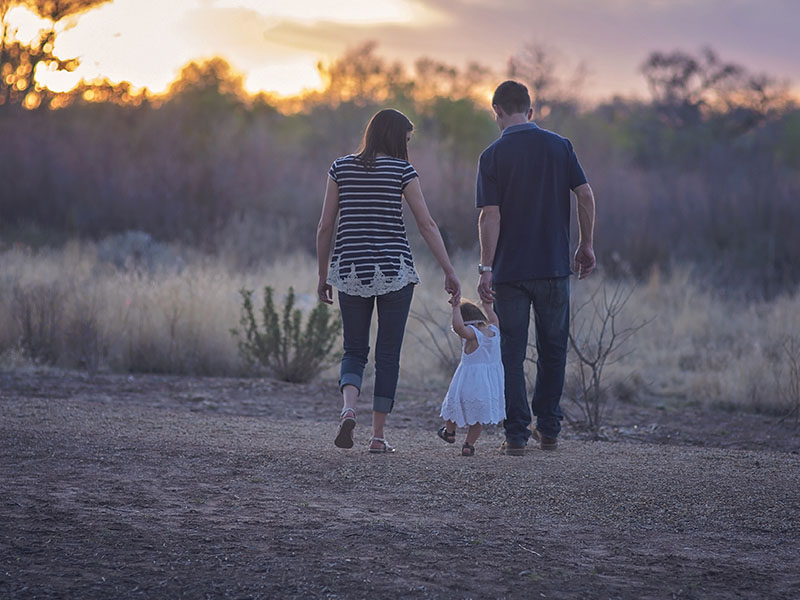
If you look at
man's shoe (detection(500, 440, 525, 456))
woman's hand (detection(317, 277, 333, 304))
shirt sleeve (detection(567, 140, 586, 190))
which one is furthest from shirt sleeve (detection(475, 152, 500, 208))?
man's shoe (detection(500, 440, 525, 456))

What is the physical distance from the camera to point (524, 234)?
18.7ft

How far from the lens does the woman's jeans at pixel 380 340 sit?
5574mm

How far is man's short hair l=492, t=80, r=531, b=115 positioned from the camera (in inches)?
227

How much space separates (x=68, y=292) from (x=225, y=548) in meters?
8.00

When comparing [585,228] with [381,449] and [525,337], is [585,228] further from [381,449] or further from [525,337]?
[381,449]

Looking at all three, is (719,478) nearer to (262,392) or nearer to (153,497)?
(153,497)

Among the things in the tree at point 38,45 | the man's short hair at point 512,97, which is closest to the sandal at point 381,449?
the man's short hair at point 512,97

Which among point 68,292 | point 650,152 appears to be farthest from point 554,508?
point 650,152

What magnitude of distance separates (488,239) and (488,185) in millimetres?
298

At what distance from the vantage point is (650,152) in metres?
32.7

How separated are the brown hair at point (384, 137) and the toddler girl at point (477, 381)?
0.91 m

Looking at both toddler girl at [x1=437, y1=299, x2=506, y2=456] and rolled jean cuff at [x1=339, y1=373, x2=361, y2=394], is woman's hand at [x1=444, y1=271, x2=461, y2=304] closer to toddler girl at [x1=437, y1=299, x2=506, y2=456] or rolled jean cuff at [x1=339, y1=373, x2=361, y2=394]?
toddler girl at [x1=437, y1=299, x2=506, y2=456]

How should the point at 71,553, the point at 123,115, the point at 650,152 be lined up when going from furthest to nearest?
the point at 650,152, the point at 123,115, the point at 71,553

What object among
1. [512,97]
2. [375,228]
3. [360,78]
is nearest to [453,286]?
[375,228]
